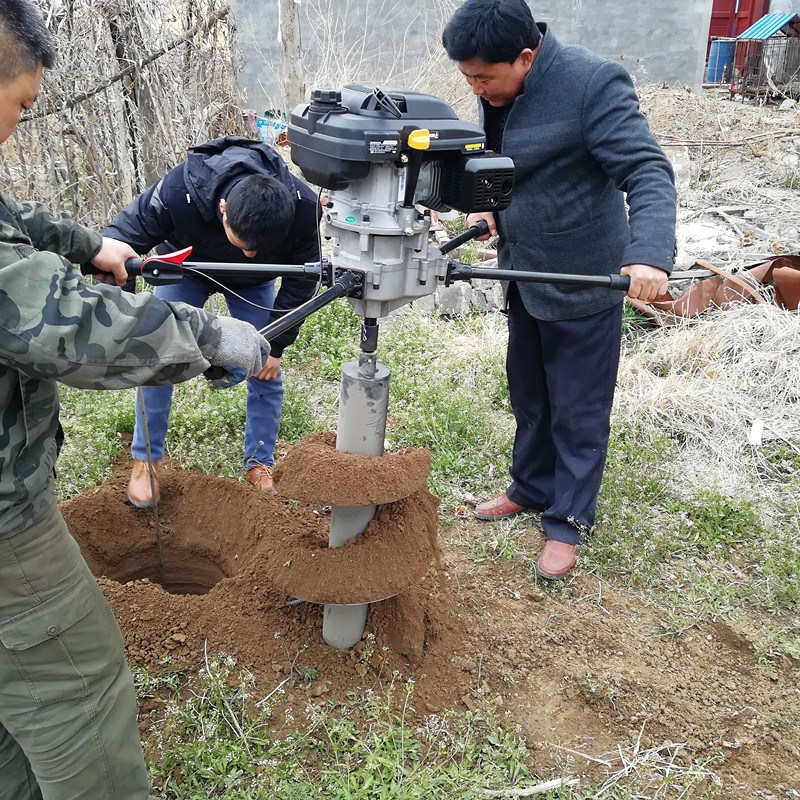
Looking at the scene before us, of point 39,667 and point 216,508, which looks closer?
point 39,667

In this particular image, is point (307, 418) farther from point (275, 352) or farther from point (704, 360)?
point (704, 360)

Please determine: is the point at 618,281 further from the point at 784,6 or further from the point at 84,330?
the point at 784,6

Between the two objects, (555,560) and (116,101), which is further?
(116,101)

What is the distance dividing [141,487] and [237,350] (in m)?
1.89

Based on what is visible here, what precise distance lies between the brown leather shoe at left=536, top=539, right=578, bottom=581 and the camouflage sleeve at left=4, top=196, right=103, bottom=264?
6.97ft

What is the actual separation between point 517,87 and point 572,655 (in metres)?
2.08

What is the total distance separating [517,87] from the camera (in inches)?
111

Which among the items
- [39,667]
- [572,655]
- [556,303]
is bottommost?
[572,655]

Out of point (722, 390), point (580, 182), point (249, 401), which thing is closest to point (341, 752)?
point (249, 401)

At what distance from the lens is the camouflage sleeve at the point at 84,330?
1496 mm

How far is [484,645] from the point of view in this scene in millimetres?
2842

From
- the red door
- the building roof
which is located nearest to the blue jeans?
the building roof

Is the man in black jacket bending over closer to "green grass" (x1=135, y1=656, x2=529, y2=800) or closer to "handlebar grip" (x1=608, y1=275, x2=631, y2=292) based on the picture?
"green grass" (x1=135, y1=656, x2=529, y2=800)

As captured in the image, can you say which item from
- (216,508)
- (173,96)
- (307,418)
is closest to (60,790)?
(216,508)
